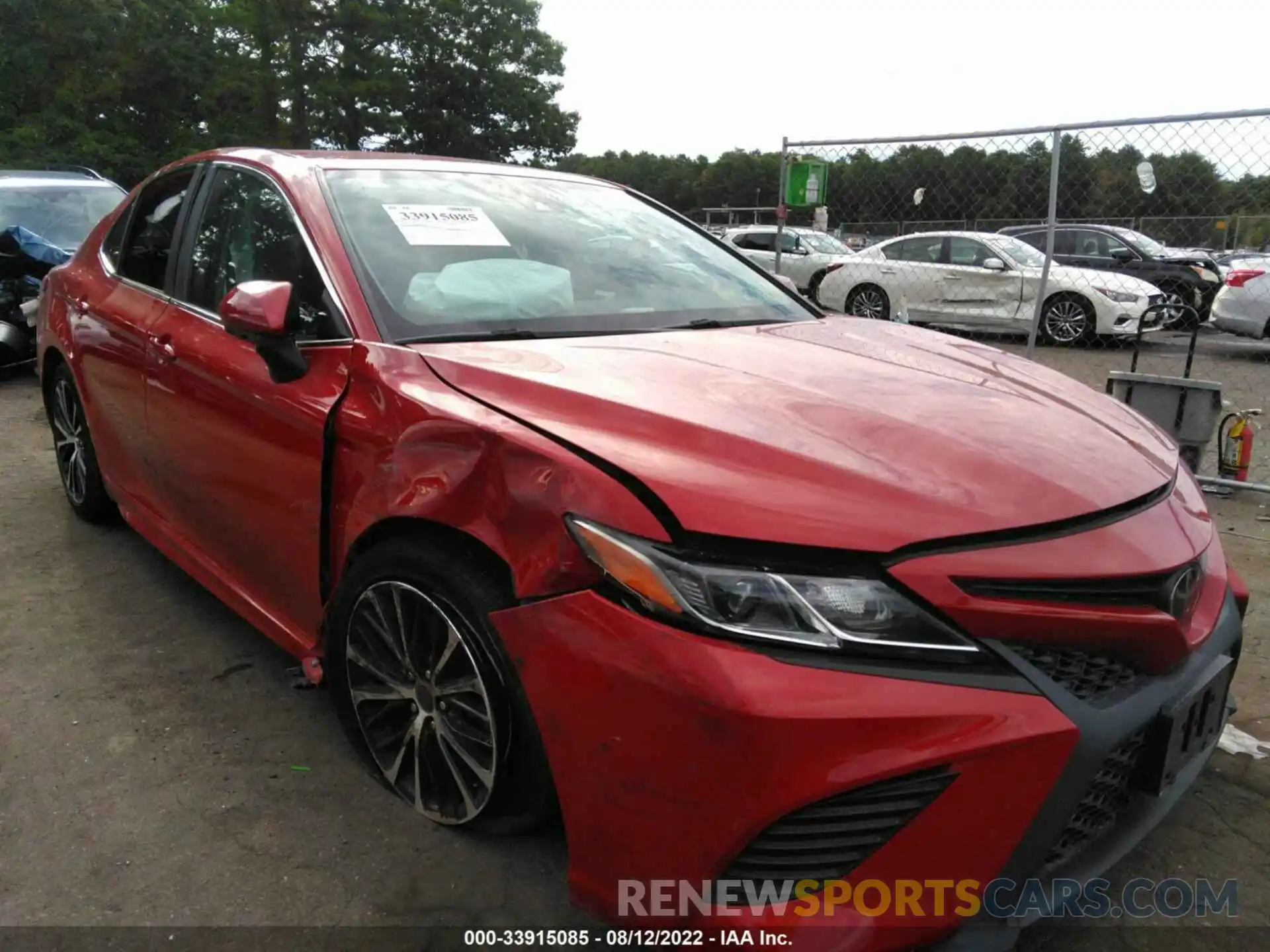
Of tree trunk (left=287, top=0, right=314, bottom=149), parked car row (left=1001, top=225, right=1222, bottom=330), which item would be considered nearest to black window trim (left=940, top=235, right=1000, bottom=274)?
parked car row (left=1001, top=225, right=1222, bottom=330)

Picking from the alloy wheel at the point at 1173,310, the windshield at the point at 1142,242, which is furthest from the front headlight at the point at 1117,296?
the windshield at the point at 1142,242

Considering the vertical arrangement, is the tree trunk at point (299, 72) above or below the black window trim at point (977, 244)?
above

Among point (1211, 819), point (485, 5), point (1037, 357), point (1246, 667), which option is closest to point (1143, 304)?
point (1037, 357)

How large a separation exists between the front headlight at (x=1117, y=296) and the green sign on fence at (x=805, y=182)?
15.9ft

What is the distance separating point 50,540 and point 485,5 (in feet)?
141

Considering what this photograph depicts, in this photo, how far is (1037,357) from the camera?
10.1 m

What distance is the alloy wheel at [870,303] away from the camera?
39.1 feet

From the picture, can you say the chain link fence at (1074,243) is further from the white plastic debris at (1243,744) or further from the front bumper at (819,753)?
the front bumper at (819,753)

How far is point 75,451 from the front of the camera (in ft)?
13.4

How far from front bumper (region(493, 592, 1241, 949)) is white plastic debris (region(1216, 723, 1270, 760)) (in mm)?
1327

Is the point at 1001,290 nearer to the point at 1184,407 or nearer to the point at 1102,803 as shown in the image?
the point at 1184,407

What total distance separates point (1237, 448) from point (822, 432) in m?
4.68

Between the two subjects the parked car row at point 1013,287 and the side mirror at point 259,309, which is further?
the parked car row at point 1013,287

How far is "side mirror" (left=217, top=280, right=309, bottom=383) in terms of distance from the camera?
7.14 feet
